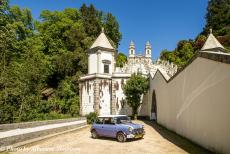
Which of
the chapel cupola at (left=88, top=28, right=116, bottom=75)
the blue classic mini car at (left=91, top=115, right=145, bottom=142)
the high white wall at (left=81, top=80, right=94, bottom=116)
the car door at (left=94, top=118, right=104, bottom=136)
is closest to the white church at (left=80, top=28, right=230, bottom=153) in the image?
the blue classic mini car at (left=91, top=115, right=145, bottom=142)

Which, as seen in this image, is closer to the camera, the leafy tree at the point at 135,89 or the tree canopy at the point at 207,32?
the leafy tree at the point at 135,89

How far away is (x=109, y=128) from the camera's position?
683 inches

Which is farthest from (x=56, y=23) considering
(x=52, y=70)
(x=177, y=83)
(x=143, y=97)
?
(x=177, y=83)

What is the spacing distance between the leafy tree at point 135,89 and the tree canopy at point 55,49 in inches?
395

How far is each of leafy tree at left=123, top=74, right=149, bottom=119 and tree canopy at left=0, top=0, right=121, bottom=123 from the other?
1003 centimetres

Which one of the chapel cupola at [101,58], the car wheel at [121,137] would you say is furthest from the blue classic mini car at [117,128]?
the chapel cupola at [101,58]

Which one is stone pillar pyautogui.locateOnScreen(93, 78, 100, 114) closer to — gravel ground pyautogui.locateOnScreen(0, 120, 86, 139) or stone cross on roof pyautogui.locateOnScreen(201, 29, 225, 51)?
gravel ground pyautogui.locateOnScreen(0, 120, 86, 139)

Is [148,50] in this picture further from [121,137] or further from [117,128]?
[121,137]

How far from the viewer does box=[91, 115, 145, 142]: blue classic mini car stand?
16.4 metres

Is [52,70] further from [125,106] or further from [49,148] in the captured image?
[49,148]

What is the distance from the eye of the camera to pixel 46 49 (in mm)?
57469

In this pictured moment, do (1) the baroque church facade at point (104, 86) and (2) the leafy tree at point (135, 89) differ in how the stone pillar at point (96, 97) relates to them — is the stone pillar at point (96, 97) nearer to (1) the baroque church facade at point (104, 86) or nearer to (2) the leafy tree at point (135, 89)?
(1) the baroque church facade at point (104, 86)

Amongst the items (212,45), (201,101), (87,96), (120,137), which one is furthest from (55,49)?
(201,101)

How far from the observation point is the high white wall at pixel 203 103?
1058cm
